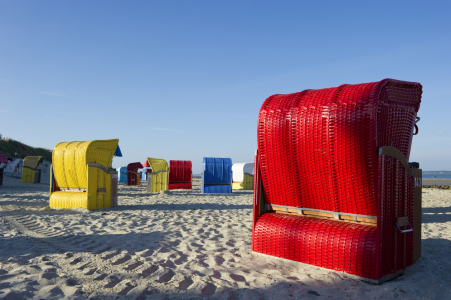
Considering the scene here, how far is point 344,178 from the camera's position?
385cm

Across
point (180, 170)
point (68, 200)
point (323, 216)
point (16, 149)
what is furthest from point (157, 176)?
point (16, 149)

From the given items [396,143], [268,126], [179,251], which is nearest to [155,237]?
[179,251]

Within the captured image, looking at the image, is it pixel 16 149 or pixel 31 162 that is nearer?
pixel 31 162

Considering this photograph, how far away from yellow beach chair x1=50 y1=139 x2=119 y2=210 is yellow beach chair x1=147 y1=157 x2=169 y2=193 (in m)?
7.43

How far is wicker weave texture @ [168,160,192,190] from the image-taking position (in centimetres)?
2062

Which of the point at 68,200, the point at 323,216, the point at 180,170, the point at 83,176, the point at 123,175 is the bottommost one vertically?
the point at 68,200

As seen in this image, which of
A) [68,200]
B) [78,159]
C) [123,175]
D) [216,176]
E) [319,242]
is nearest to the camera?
[319,242]

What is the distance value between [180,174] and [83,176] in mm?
11335

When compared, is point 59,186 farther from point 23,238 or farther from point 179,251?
point 179,251

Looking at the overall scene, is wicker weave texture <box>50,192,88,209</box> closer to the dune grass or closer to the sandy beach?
the sandy beach

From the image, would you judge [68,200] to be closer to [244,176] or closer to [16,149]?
[244,176]

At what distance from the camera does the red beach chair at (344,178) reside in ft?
11.8

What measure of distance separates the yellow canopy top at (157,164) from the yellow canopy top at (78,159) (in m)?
7.42

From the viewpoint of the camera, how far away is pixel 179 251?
15.9 ft
